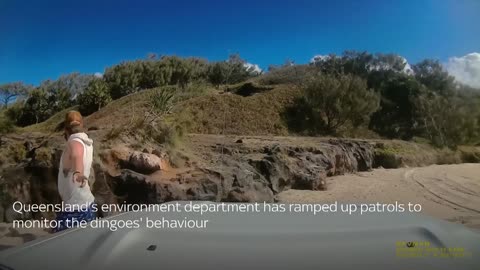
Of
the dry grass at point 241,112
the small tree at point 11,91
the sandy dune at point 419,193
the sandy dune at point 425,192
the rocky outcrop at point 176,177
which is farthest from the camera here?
the dry grass at point 241,112

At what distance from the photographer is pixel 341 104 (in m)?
20.9

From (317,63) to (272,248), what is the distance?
21422 millimetres

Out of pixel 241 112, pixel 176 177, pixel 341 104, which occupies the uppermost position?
pixel 341 104

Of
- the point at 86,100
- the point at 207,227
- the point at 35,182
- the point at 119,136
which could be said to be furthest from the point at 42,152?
the point at 86,100

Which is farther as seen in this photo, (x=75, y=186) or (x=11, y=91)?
(x=11, y=91)

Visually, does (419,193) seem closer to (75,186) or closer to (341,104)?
(75,186)

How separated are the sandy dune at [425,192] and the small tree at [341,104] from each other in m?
8.47

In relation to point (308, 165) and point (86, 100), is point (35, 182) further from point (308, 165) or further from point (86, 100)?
Answer: point (86, 100)

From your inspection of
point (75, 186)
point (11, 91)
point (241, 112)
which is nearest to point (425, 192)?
point (75, 186)

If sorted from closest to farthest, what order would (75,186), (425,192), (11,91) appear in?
(75,186)
(425,192)
(11,91)

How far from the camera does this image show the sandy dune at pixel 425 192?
7336 millimetres

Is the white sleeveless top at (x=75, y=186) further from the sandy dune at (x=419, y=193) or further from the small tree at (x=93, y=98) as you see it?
the small tree at (x=93, y=98)

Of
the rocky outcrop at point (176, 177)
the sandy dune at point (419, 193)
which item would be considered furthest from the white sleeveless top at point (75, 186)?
the rocky outcrop at point (176, 177)

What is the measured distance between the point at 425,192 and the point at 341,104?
12.2m
